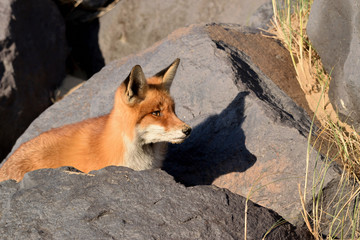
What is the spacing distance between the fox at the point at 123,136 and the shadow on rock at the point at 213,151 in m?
0.47

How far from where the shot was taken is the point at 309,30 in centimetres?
554

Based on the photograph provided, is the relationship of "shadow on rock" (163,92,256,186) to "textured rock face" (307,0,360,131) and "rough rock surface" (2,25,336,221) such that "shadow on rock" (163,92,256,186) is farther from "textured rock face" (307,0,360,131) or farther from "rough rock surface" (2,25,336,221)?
"textured rock face" (307,0,360,131)

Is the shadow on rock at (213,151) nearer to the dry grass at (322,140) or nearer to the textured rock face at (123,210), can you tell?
the dry grass at (322,140)

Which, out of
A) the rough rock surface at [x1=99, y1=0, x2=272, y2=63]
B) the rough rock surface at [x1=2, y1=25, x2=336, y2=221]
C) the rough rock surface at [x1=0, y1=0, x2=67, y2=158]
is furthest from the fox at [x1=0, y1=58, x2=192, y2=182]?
the rough rock surface at [x1=99, y1=0, x2=272, y2=63]

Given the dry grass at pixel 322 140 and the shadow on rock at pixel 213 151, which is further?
the shadow on rock at pixel 213 151

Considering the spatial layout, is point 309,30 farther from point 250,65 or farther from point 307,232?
point 307,232

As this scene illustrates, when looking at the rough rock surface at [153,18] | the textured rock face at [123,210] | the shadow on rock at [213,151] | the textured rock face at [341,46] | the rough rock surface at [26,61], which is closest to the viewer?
the textured rock face at [123,210]

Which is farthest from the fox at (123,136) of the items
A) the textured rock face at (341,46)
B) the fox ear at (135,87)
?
the textured rock face at (341,46)

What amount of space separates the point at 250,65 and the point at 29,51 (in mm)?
4036

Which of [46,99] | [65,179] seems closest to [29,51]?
[46,99]

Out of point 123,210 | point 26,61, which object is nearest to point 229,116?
point 123,210

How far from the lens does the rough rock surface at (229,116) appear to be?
4.62 metres

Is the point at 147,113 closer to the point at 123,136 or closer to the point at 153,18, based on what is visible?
the point at 123,136

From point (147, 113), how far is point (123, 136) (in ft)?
1.08
